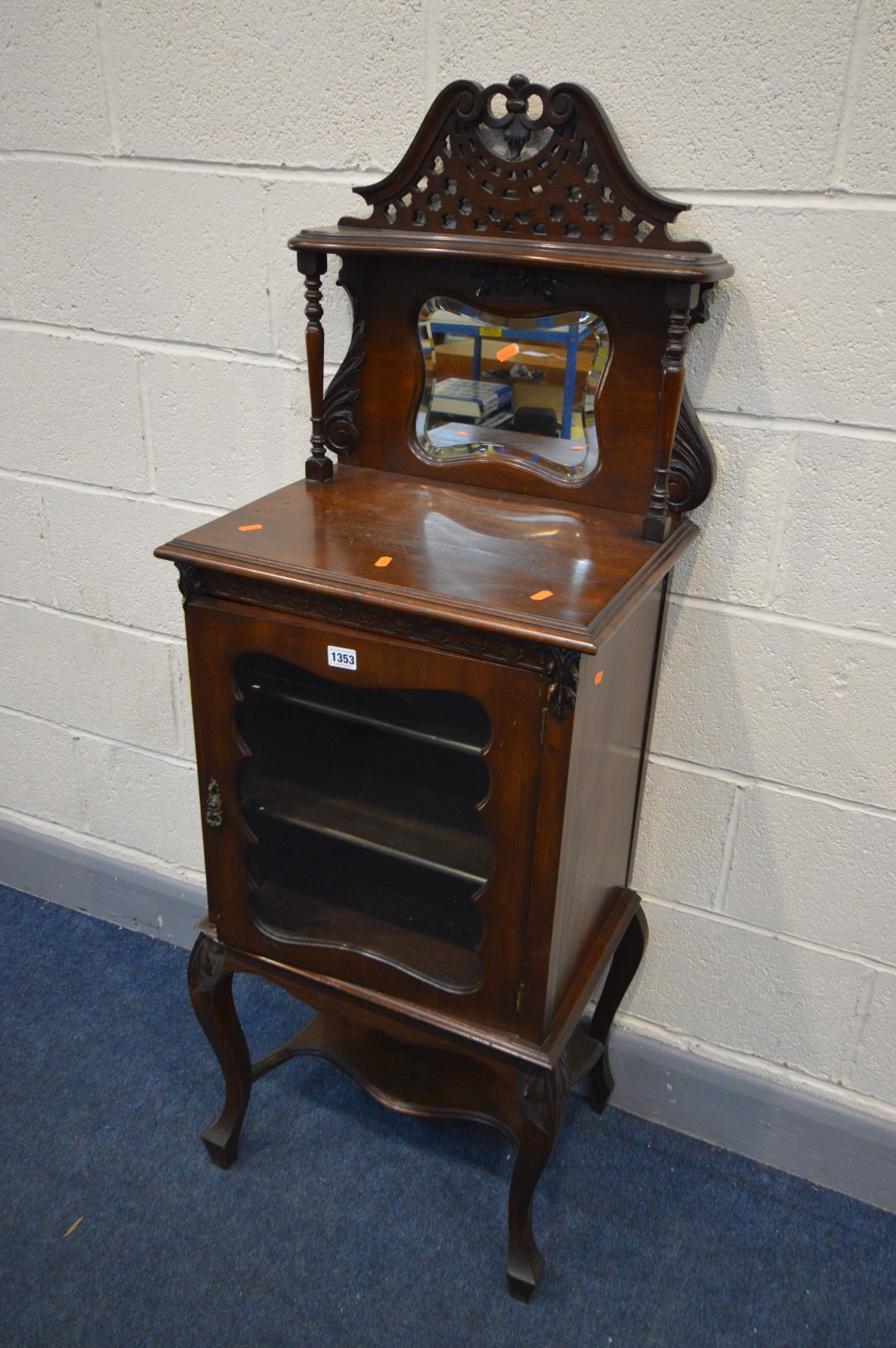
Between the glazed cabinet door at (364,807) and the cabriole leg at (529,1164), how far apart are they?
0.11m

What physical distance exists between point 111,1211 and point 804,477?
1413 mm

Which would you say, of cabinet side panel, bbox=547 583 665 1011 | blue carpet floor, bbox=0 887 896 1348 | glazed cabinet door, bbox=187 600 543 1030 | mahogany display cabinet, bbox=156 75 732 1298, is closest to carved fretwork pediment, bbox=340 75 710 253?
mahogany display cabinet, bbox=156 75 732 1298

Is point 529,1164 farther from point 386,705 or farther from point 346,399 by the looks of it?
point 346,399

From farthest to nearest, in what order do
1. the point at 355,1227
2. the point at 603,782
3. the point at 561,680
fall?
the point at 355,1227, the point at 603,782, the point at 561,680

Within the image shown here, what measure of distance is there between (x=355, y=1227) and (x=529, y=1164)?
358 millimetres

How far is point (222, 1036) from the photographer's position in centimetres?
153

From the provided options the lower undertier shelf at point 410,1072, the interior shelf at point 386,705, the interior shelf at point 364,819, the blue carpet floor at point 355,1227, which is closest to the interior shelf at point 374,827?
the interior shelf at point 364,819

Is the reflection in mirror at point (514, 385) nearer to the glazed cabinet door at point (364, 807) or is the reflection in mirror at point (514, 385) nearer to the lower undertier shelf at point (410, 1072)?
the glazed cabinet door at point (364, 807)

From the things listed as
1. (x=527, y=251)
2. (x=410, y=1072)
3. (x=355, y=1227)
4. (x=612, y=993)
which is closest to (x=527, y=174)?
(x=527, y=251)

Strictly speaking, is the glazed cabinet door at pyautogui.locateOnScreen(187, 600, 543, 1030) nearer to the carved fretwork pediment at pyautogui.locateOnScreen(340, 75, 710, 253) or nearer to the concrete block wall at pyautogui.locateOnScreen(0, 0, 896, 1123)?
the concrete block wall at pyautogui.locateOnScreen(0, 0, 896, 1123)

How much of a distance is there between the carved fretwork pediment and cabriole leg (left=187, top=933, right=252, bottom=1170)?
3.30 ft

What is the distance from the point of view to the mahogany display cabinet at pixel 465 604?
43.5 inches

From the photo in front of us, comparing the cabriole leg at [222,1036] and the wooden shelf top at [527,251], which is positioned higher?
the wooden shelf top at [527,251]

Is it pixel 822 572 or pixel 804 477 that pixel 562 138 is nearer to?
pixel 804 477
